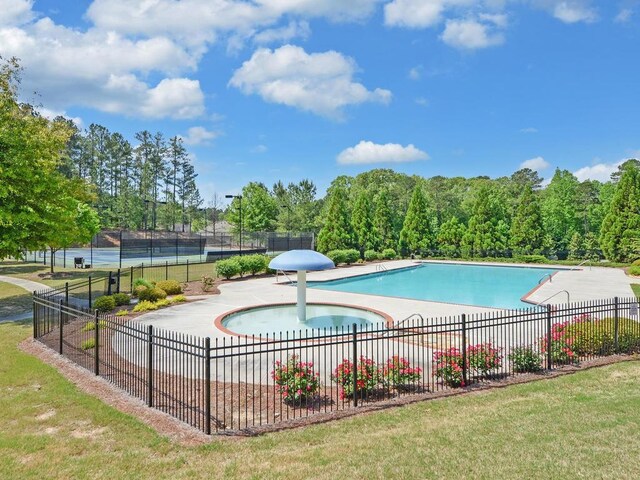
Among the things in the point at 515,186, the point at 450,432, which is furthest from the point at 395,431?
the point at 515,186

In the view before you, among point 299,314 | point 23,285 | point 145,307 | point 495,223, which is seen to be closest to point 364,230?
point 495,223

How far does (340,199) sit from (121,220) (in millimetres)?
45379

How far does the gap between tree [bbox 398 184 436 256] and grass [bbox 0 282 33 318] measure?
115ft

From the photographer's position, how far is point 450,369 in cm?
841

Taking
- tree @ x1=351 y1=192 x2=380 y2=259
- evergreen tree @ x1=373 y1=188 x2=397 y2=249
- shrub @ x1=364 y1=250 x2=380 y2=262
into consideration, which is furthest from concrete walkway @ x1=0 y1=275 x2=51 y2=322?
evergreen tree @ x1=373 y1=188 x2=397 y2=249

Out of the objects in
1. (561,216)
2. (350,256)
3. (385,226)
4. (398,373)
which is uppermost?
(561,216)

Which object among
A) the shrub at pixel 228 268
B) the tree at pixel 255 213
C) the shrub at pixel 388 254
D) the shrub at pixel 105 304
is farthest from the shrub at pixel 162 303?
the tree at pixel 255 213

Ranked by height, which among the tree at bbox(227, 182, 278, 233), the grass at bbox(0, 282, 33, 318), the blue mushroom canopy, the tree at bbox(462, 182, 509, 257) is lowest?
the grass at bbox(0, 282, 33, 318)

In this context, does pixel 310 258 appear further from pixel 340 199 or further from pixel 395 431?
pixel 340 199

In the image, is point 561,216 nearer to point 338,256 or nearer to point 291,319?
point 338,256

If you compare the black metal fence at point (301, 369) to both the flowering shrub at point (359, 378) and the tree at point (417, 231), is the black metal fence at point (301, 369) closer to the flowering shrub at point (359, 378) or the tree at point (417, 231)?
the flowering shrub at point (359, 378)

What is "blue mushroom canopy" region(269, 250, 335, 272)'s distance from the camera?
1427cm

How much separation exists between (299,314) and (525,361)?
7936 mm

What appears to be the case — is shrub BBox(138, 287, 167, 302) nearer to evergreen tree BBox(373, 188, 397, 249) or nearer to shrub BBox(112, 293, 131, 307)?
shrub BBox(112, 293, 131, 307)
